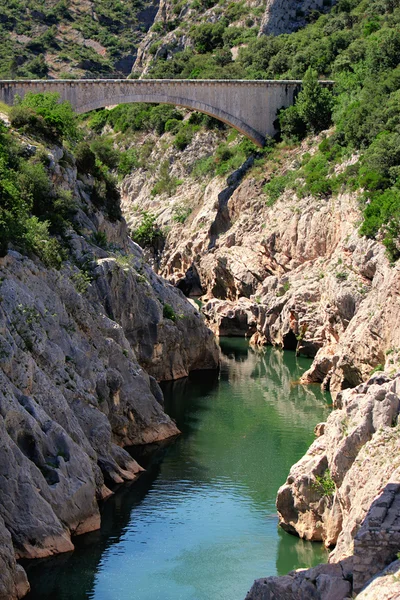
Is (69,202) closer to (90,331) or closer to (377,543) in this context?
(90,331)

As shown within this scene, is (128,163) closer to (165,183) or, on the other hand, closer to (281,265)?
(165,183)

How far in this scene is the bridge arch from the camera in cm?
8597

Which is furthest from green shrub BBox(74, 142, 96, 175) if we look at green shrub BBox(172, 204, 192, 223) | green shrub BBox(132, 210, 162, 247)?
green shrub BBox(132, 210, 162, 247)

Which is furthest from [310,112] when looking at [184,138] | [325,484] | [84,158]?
[325,484]

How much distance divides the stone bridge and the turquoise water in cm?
2951

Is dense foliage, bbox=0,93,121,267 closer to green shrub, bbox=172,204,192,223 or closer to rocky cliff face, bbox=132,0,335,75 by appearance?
green shrub, bbox=172,204,192,223

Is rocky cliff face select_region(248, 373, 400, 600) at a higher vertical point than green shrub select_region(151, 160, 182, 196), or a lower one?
lower

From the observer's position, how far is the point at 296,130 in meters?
93.2

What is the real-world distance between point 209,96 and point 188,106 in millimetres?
2146

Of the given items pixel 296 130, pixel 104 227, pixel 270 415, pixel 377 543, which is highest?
pixel 296 130

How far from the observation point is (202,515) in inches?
1652

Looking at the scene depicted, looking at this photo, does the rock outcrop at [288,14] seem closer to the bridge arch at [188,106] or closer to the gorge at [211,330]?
the gorge at [211,330]

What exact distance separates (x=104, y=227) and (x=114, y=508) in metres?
24.4

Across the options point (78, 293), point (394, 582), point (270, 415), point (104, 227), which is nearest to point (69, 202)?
point (104, 227)
